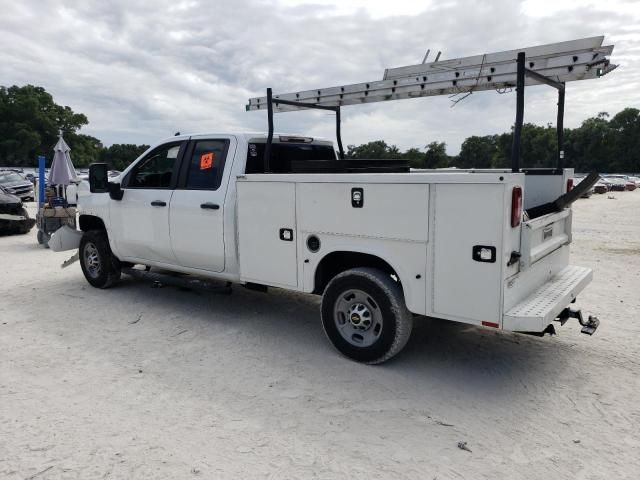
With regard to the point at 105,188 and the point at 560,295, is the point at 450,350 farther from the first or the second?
the point at 105,188

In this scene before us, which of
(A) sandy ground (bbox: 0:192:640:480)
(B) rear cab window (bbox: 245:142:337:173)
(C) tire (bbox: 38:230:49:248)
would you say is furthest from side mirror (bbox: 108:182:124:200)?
(C) tire (bbox: 38:230:49:248)

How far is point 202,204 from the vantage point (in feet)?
18.1

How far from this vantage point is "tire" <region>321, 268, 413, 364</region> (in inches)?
166

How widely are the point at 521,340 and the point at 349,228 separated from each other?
2222 mm

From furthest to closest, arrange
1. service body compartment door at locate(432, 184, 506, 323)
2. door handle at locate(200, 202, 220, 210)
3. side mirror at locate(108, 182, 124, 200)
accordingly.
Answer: side mirror at locate(108, 182, 124, 200)
door handle at locate(200, 202, 220, 210)
service body compartment door at locate(432, 184, 506, 323)

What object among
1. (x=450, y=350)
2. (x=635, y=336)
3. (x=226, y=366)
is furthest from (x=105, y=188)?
(x=635, y=336)

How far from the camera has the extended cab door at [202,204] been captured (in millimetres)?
5438

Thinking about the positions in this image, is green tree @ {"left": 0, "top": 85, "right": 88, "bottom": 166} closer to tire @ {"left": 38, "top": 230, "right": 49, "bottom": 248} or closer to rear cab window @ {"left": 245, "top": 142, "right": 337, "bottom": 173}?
tire @ {"left": 38, "top": 230, "right": 49, "bottom": 248}

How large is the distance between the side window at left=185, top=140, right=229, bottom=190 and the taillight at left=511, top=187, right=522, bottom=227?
119 inches

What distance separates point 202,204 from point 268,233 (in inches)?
39.4

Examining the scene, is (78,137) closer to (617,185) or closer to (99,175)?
(617,185)

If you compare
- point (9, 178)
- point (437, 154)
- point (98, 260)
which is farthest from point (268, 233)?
point (9, 178)

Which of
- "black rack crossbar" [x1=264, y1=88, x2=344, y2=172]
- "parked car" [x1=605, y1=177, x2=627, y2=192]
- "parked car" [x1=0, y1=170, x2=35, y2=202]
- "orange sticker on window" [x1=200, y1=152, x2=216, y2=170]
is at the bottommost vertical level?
"parked car" [x1=605, y1=177, x2=627, y2=192]

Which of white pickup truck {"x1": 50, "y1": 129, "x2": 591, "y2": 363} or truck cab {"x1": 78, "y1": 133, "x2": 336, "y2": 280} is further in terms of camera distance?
truck cab {"x1": 78, "y1": 133, "x2": 336, "y2": 280}
